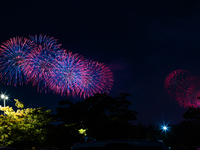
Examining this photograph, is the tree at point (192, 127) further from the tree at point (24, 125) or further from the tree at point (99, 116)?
the tree at point (24, 125)

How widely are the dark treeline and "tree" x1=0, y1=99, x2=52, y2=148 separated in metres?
0.61

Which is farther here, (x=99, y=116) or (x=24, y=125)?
(x=99, y=116)

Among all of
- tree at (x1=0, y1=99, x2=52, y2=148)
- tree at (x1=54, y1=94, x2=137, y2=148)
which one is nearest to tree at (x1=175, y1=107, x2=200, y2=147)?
tree at (x1=54, y1=94, x2=137, y2=148)

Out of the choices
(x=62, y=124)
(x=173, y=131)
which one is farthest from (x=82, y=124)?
(x=173, y=131)

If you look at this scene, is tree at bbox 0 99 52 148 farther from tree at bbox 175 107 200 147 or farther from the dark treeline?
tree at bbox 175 107 200 147

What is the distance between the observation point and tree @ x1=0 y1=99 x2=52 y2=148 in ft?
106

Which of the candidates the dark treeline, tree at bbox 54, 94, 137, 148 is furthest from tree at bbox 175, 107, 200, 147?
tree at bbox 54, 94, 137, 148

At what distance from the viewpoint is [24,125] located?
→ 109ft

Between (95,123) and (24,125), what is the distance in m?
10.1

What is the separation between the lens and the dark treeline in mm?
34406

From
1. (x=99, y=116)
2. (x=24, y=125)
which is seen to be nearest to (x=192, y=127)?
(x=99, y=116)

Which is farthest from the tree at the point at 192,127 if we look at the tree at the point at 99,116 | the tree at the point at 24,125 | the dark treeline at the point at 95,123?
the tree at the point at 24,125

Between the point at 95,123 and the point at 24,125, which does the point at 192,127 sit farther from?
the point at 24,125

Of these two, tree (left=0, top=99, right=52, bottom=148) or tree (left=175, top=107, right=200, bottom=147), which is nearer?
tree (left=0, top=99, right=52, bottom=148)
